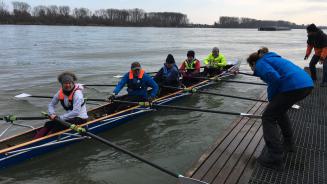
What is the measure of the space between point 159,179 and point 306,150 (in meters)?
2.70

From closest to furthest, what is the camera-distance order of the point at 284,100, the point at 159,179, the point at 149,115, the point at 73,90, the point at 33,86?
the point at 284,100 < the point at 159,179 < the point at 73,90 < the point at 149,115 < the point at 33,86

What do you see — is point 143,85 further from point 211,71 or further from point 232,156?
point 211,71

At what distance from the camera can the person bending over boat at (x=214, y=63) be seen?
45.7ft

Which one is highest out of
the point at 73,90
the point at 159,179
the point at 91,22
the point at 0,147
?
the point at 91,22

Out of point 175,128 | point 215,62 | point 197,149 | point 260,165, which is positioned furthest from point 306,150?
point 215,62

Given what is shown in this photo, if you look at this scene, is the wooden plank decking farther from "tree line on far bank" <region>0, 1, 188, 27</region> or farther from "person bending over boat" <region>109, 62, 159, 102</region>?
"tree line on far bank" <region>0, 1, 188, 27</region>

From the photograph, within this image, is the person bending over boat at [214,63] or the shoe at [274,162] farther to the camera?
the person bending over boat at [214,63]

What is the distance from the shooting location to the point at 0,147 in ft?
20.5

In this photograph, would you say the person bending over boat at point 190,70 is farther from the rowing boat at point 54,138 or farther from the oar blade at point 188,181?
the oar blade at point 188,181

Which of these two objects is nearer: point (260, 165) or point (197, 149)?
point (260, 165)

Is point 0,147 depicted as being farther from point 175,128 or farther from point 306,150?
point 306,150

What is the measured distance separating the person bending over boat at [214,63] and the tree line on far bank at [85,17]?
89597mm

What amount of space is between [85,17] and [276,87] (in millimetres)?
120150

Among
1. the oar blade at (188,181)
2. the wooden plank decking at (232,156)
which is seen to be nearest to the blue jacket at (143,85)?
the wooden plank decking at (232,156)
